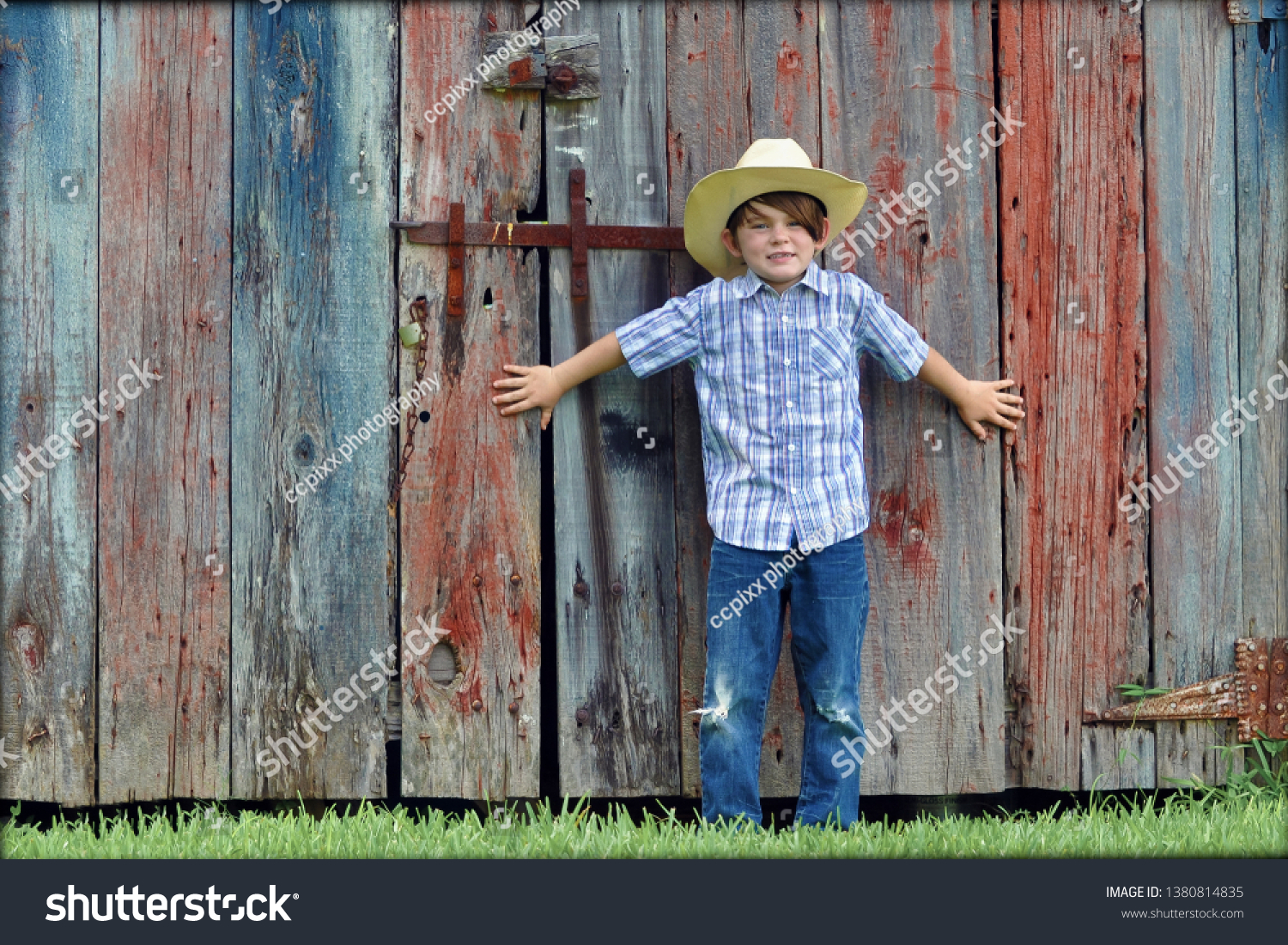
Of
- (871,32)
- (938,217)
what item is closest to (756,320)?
(938,217)

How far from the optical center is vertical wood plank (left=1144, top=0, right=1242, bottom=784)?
308 centimetres

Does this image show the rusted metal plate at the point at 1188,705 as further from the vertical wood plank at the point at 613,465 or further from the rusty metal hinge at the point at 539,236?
the rusty metal hinge at the point at 539,236

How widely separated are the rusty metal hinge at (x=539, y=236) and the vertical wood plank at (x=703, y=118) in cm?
11

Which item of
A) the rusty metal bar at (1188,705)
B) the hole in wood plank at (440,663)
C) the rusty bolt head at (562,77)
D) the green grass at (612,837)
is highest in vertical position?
the rusty bolt head at (562,77)

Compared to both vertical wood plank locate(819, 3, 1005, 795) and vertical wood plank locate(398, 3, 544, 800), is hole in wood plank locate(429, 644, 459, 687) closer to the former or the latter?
vertical wood plank locate(398, 3, 544, 800)

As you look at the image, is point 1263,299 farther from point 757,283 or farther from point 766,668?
point 766,668

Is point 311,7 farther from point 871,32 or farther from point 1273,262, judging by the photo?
point 1273,262

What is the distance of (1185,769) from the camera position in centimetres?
311

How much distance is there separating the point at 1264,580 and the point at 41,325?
3.29m

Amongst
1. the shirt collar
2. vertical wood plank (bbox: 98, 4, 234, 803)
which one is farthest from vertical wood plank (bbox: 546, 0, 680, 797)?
vertical wood plank (bbox: 98, 4, 234, 803)

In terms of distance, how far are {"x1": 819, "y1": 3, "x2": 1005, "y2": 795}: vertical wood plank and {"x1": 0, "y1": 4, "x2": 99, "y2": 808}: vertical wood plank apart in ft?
6.45

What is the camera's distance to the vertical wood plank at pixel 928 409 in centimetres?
304

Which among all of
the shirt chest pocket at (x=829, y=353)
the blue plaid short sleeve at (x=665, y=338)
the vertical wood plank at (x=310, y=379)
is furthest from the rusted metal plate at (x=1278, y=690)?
the vertical wood plank at (x=310, y=379)

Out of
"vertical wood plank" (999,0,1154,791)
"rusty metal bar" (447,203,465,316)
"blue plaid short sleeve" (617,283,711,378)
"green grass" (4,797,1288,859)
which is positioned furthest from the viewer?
"vertical wood plank" (999,0,1154,791)
